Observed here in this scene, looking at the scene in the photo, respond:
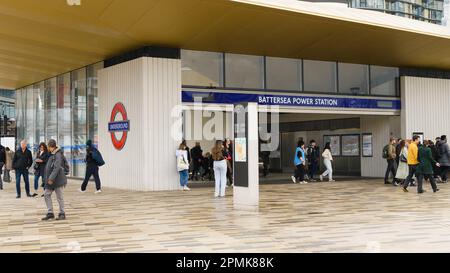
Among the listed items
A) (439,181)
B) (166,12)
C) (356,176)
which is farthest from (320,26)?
(356,176)

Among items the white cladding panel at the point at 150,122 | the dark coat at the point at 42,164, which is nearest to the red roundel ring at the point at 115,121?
the white cladding panel at the point at 150,122

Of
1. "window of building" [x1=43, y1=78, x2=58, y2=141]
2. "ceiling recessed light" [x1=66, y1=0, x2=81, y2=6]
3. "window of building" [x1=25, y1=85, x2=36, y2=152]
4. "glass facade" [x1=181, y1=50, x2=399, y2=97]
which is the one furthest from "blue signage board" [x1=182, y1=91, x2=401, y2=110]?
"window of building" [x1=25, y1=85, x2=36, y2=152]

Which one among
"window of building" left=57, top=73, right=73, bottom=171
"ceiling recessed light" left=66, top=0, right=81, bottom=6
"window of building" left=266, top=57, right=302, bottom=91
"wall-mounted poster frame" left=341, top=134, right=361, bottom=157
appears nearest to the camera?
"ceiling recessed light" left=66, top=0, right=81, bottom=6

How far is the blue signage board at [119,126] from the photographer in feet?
54.8

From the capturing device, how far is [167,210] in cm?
1112

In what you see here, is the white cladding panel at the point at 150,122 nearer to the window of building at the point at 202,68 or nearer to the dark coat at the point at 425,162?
the window of building at the point at 202,68

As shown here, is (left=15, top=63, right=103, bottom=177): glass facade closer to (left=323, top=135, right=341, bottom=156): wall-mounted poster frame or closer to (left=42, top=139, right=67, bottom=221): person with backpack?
(left=42, top=139, right=67, bottom=221): person with backpack

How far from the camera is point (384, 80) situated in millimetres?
21078

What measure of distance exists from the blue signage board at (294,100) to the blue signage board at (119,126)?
1.96 m

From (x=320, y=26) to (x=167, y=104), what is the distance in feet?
16.9

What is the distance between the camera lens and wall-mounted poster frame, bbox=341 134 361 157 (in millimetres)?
23027

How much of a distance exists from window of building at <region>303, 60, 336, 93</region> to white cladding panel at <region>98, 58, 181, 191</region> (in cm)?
524
